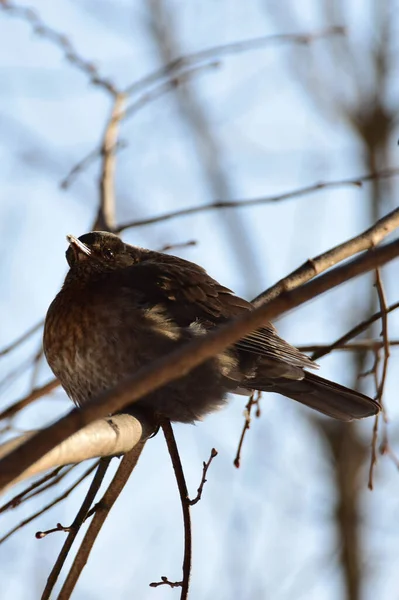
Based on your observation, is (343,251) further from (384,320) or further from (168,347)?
(168,347)

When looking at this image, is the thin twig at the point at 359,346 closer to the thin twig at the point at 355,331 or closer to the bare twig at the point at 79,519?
the thin twig at the point at 355,331

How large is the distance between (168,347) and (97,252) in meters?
0.84

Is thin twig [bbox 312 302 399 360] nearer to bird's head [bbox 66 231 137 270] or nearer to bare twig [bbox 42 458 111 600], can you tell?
bare twig [bbox 42 458 111 600]

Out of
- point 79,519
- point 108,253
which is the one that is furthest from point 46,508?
point 108,253

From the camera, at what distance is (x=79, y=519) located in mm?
3059

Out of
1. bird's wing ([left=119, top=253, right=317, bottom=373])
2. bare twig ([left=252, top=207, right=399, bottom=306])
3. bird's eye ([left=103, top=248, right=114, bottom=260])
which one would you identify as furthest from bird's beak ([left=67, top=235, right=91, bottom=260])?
bare twig ([left=252, top=207, right=399, bottom=306])

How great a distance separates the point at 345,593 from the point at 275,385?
6.15m

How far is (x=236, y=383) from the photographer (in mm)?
3996

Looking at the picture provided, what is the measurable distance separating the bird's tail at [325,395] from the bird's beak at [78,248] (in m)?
1.06

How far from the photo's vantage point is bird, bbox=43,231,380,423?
3859 mm

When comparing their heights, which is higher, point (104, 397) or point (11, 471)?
point (104, 397)

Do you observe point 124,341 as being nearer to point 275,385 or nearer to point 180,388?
point 180,388

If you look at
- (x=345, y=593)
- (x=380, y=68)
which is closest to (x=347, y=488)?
(x=345, y=593)

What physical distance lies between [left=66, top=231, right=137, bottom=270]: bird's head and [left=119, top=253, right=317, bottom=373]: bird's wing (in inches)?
7.1
